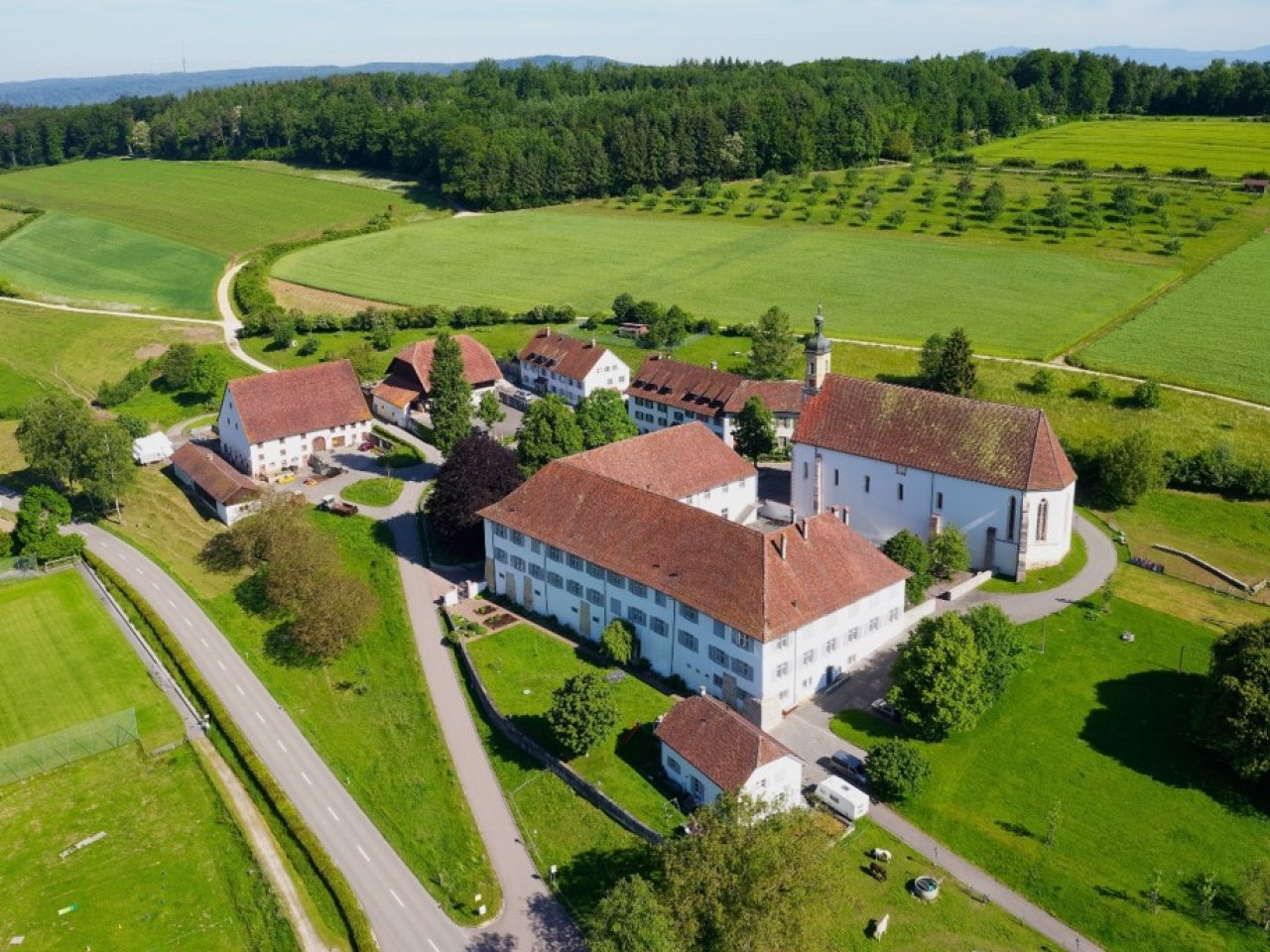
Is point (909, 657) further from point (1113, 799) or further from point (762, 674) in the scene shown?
point (1113, 799)

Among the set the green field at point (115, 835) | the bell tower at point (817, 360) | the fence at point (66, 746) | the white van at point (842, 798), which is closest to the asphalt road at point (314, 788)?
the green field at point (115, 835)

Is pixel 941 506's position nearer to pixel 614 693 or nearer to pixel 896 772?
pixel 896 772

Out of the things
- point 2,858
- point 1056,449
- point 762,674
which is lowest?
point 2,858

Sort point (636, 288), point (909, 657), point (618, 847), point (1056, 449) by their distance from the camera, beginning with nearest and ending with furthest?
point (618, 847) < point (909, 657) < point (1056, 449) < point (636, 288)

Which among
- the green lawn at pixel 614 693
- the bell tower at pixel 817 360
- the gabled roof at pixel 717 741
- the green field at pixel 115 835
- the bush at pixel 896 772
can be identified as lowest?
the green field at pixel 115 835

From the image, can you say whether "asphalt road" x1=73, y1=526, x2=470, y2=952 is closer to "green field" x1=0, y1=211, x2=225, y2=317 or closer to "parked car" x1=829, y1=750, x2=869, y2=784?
"parked car" x1=829, y1=750, x2=869, y2=784

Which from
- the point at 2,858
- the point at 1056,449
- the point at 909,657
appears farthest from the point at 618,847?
the point at 1056,449

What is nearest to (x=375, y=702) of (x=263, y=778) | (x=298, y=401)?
(x=263, y=778)

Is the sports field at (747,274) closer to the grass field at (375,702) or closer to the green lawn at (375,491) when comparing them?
the green lawn at (375,491)
